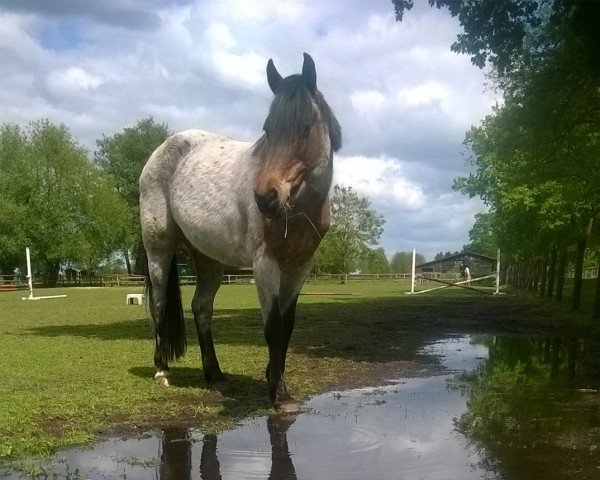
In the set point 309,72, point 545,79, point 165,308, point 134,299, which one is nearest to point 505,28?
point 545,79

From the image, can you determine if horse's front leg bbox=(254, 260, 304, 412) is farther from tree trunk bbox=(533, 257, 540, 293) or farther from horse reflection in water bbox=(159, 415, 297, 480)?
tree trunk bbox=(533, 257, 540, 293)

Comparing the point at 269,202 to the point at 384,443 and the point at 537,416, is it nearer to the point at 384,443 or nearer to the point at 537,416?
the point at 384,443

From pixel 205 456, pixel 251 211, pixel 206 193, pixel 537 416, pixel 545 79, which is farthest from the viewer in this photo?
pixel 545 79

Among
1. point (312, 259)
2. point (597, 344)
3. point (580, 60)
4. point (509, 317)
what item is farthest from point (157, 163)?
point (509, 317)

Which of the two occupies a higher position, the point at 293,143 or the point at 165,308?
the point at 293,143

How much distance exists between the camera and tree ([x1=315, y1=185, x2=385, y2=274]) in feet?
245

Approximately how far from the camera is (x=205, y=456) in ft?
13.5

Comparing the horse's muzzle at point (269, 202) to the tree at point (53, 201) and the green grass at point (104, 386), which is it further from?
the tree at point (53, 201)

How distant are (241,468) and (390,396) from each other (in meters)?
2.50

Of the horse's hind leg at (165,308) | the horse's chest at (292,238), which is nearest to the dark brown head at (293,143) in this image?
the horse's chest at (292,238)

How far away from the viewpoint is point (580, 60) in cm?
948

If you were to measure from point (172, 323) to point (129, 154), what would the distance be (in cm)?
6697

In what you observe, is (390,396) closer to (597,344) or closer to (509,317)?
(597,344)

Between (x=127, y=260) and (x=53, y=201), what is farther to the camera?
(x=127, y=260)
